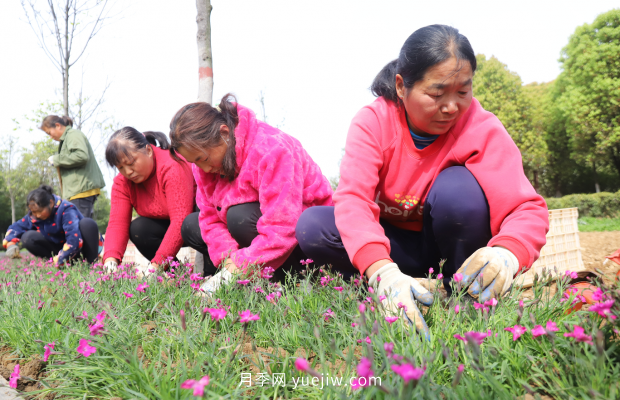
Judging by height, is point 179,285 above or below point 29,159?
above

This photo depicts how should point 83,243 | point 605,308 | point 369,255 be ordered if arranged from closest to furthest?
1. point 605,308
2. point 369,255
3. point 83,243

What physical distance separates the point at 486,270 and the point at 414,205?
76 cm

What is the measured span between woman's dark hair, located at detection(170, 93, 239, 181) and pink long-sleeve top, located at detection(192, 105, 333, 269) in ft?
0.20

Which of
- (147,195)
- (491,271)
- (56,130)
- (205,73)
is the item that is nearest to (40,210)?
(56,130)

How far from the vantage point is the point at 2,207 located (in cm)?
3006

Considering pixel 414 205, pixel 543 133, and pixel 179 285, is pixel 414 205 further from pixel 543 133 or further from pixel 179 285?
pixel 543 133

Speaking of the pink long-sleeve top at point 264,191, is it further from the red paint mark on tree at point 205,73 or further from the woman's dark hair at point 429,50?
the red paint mark on tree at point 205,73

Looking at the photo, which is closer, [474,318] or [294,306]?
[474,318]

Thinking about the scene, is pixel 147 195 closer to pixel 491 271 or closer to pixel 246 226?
pixel 246 226

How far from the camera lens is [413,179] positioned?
7.55 feet

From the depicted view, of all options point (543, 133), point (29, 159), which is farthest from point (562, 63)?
point (29, 159)

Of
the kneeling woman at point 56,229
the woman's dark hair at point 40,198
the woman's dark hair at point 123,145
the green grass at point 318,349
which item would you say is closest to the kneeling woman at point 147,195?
the woman's dark hair at point 123,145

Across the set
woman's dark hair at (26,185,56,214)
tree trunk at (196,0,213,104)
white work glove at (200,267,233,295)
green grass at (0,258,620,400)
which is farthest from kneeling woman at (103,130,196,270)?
woman's dark hair at (26,185,56,214)

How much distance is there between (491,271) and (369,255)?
50 centimetres
